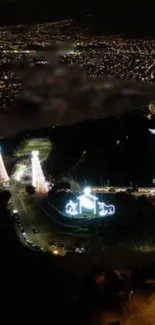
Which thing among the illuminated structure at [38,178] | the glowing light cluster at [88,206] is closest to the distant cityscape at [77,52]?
the illuminated structure at [38,178]

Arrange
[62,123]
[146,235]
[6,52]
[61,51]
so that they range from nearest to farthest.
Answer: [146,235]
[62,123]
[6,52]
[61,51]

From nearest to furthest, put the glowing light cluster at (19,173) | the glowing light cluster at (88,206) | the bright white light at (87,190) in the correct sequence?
1. the glowing light cluster at (88,206)
2. the bright white light at (87,190)
3. the glowing light cluster at (19,173)

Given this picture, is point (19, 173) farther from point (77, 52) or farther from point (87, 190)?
point (77, 52)

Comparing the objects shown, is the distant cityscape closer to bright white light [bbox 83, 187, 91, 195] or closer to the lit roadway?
the lit roadway

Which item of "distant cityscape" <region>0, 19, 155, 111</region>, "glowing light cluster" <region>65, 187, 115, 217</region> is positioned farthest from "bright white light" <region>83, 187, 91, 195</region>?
"distant cityscape" <region>0, 19, 155, 111</region>

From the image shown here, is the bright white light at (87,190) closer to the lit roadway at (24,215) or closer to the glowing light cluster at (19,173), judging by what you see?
the lit roadway at (24,215)

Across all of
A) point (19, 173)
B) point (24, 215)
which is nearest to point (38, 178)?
point (19, 173)

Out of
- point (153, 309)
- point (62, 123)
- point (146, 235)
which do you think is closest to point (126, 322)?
point (153, 309)

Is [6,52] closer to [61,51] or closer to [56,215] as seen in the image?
[61,51]
